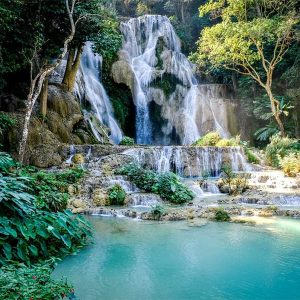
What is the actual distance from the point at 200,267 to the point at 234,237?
5.70 feet

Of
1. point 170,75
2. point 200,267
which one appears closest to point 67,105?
point 170,75

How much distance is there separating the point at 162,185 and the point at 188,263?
549cm

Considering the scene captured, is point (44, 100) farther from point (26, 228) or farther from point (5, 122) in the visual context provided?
point (26, 228)

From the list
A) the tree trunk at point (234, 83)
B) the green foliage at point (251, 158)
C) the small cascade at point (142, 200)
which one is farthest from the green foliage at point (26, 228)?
the tree trunk at point (234, 83)

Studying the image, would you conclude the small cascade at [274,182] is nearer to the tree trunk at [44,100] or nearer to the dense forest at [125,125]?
the dense forest at [125,125]

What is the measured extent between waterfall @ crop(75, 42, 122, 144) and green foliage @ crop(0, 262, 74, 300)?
1543 cm

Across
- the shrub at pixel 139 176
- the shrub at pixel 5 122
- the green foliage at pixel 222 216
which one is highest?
the shrub at pixel 5 122

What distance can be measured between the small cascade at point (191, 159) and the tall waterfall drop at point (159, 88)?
700cm

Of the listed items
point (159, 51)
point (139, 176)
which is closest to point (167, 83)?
point (159, 51)

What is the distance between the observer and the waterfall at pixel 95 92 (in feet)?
62.5

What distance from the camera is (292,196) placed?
9984 mm

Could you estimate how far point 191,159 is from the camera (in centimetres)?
1465

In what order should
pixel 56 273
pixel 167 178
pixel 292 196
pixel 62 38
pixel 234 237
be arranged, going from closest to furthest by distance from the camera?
pixel 56 273 < pixel 234 237 < pixel 292 196 < pixel 167 178 < pixel 62 38

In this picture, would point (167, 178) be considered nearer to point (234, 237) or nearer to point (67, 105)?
point (234, 237)
